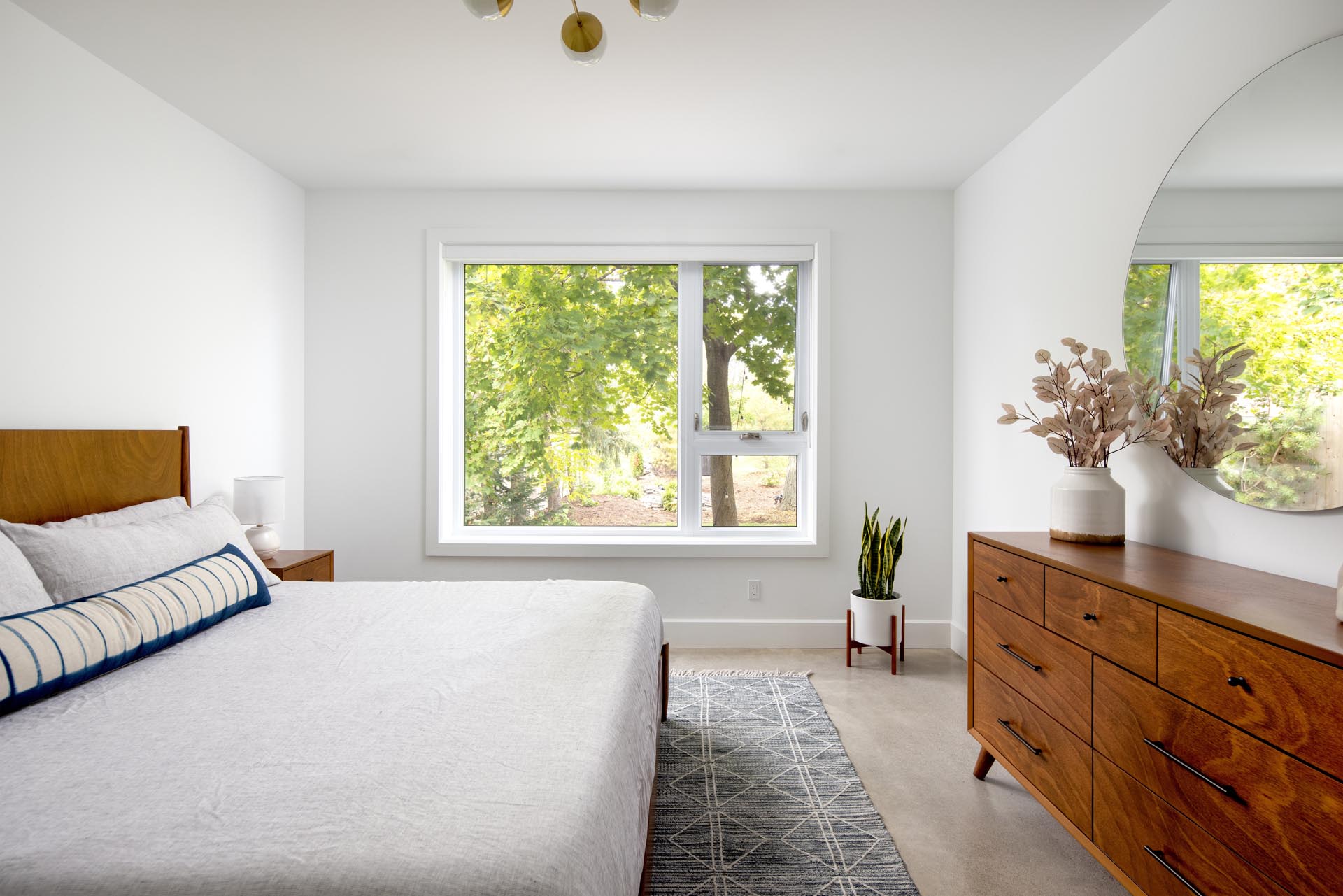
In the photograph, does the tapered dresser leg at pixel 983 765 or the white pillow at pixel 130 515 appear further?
the tapered dresser leg at pixel 983 765

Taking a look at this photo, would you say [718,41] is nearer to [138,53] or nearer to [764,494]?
[138,53]

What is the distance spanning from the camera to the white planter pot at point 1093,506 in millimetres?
2035

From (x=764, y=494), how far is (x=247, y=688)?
9.16ft

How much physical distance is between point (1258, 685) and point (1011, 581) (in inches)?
33.4

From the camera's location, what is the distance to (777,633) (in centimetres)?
372

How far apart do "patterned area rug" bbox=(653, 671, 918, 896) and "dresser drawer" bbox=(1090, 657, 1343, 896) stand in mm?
702

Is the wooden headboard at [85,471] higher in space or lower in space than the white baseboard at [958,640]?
higher

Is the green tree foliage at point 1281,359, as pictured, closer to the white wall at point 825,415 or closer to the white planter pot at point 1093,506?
the white planter pot at point 1093,506

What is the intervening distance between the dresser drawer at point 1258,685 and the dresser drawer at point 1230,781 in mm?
30

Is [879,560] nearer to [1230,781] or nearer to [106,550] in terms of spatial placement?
[1230,781]

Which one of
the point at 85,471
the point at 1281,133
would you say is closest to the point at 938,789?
the point at 1281,133

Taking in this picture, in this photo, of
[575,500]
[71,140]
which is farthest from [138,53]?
[575,500]

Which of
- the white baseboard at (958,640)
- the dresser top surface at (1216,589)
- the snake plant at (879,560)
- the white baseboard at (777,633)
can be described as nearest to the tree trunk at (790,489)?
the snake plant at (879,560)

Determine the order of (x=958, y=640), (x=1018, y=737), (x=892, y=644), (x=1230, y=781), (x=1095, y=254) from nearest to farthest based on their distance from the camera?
(x=1230, y=781) < (x=1018, y=737) < (x=1095, y=254) < (x=892, y=644) < (x=958, y=640)
